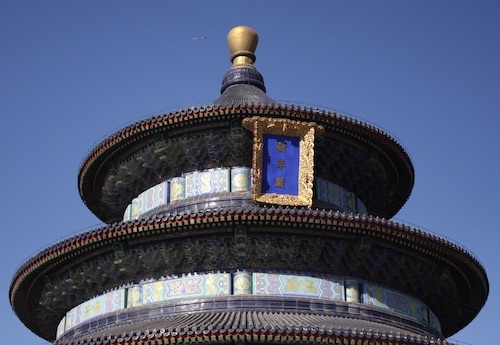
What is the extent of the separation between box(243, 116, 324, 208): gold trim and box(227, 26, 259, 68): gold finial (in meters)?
6.36

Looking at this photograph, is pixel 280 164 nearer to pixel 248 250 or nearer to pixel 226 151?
pixel 226 151

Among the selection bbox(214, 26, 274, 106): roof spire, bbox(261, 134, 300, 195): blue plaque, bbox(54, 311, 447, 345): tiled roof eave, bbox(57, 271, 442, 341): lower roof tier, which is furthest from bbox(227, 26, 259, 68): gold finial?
bbox(54, 311, 447, 345): tiled roof eave

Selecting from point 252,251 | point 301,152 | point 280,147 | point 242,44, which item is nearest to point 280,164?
point 280,147

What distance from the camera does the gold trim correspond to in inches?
918

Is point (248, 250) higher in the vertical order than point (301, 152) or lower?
lower

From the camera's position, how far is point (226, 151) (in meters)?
24.8

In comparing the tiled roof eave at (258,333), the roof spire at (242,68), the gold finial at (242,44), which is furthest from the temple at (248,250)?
the gold finial at (242,44)

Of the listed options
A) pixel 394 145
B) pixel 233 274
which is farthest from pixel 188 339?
pixel 394 145

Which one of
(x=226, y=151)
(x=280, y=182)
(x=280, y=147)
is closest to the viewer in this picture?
(x=280, y=182)

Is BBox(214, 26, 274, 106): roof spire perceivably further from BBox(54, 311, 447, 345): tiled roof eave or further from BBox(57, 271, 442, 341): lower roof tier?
BBox(54, 311, 447, 345): tiled roof eave

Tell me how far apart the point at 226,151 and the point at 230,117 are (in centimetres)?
120

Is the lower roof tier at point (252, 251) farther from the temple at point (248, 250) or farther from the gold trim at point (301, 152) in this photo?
the gold trim at point (301, 152)

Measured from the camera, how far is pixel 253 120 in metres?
23.8

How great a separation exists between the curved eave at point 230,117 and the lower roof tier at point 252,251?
11.2 feet
